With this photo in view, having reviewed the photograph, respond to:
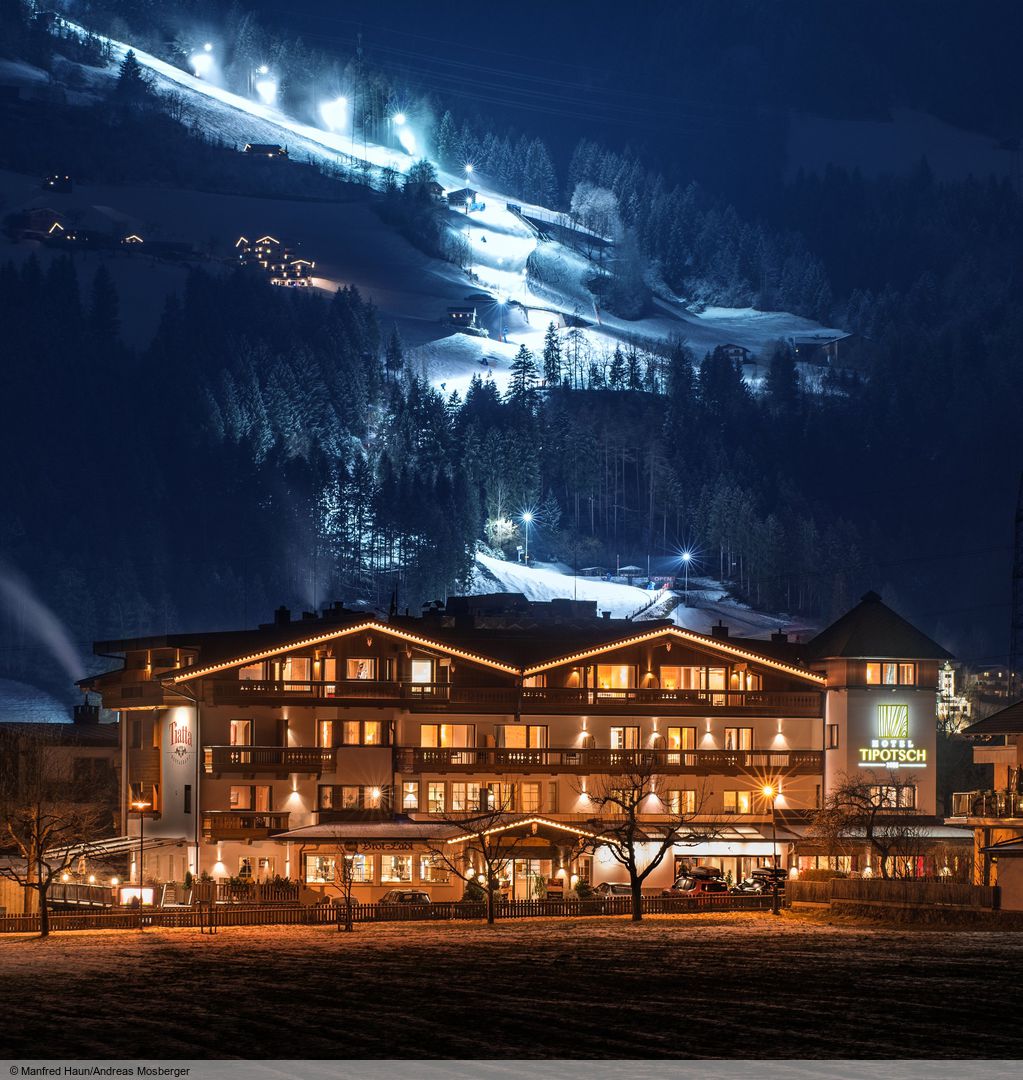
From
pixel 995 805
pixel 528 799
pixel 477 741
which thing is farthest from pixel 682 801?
pixel 995 805

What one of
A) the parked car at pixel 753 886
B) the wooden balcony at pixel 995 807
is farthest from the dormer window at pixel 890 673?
the wooden balcony at pixel 995 807

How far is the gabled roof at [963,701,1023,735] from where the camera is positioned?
90.4 meters

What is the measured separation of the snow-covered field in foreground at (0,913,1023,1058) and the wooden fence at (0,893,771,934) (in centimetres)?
194

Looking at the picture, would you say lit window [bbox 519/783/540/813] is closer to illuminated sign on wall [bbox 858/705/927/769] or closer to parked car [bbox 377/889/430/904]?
parked car [bbox 377/889/430/904]

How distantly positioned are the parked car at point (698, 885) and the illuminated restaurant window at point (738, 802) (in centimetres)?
919

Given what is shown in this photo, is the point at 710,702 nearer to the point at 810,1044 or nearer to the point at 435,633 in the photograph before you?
the point at 435,633

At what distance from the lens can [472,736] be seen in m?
102

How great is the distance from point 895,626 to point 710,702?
14.7 m

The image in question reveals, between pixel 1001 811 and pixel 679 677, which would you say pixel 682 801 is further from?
pixel 1001 811

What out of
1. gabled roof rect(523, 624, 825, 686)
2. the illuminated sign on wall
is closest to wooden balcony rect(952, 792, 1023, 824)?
gabled roof rect(523, 624, 825, 686)

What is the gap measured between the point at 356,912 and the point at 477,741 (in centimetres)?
2517

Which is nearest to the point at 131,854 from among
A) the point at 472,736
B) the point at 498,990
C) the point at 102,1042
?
the point at 472,736

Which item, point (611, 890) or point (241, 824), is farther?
point (241, 824)

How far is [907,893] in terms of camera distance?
75312mm
